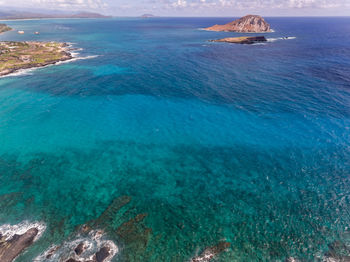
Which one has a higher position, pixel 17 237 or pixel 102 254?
pixel 17 237

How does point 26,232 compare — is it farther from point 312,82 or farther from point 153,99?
point 312,82

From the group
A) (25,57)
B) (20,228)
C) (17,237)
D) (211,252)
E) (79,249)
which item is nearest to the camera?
(211,252)

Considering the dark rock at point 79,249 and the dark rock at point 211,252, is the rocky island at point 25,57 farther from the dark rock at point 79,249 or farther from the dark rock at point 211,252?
the dark rock at point 211,252

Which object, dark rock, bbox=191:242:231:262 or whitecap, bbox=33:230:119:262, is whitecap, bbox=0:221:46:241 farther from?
dark rock, bbox=191:242:231:262

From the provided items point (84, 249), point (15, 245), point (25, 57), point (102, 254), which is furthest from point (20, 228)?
point (25, 57)

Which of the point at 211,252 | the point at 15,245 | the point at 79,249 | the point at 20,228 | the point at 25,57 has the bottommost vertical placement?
the point at 211,252

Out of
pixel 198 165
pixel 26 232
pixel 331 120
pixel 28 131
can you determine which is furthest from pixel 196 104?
pixel 26 232

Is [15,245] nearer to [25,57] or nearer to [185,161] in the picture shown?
[185,161]
